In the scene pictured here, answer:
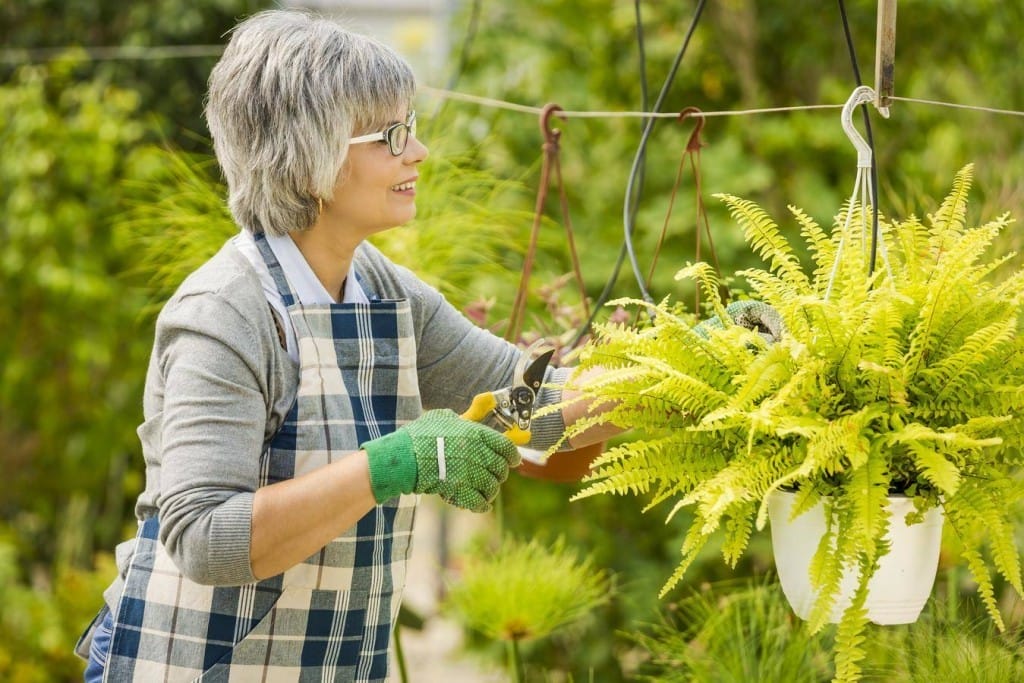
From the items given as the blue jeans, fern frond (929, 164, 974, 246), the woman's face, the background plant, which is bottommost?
the background plant

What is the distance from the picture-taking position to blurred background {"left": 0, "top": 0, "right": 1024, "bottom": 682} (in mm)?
3463

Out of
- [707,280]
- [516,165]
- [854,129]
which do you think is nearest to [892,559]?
[707,280]

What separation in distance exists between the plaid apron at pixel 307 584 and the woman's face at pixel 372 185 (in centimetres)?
10

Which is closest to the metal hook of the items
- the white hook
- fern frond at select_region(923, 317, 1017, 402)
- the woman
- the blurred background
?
the woman

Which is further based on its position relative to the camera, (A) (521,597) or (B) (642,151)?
(A) (521,597)

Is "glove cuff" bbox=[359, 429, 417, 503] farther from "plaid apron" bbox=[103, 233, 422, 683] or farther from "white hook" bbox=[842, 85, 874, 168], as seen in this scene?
"white hook" bbox=[842, 85, 874, 168]

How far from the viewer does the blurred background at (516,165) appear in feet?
11.4

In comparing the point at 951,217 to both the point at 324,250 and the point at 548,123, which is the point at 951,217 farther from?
the point at 548,123

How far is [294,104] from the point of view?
140 cm

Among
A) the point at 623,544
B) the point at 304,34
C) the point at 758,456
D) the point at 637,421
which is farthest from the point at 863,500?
the point at 623,544

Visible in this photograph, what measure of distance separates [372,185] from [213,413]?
34cm

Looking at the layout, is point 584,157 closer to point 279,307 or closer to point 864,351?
point 279,307

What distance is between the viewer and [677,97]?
3.93m

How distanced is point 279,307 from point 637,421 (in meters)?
0.44
